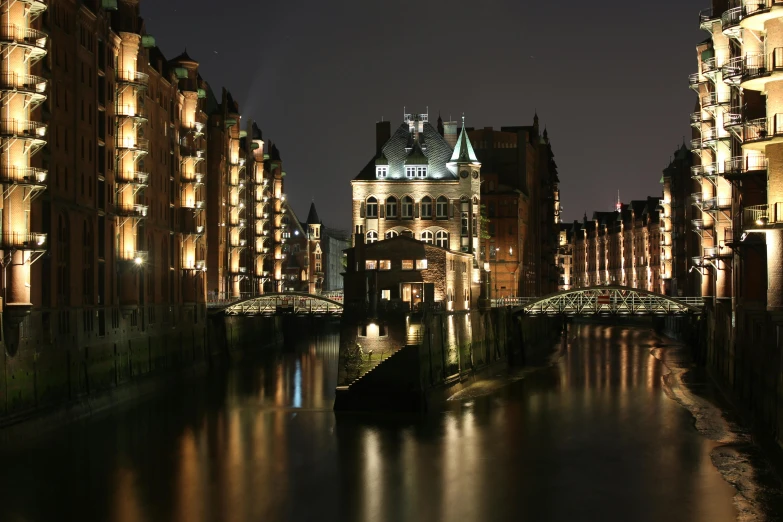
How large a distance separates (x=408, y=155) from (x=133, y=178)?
28282 mm

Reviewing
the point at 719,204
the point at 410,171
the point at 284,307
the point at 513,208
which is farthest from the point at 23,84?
the point at 513,208

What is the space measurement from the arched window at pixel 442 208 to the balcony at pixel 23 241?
43.4 meters

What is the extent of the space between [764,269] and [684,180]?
239ft

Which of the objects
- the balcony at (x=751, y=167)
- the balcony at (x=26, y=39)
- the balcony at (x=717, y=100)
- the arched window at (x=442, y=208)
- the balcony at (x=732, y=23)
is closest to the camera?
the balcony at (x=751, y=167)

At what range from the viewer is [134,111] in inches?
2562

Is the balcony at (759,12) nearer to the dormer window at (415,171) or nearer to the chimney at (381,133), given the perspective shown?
the dormer window at (415,171)

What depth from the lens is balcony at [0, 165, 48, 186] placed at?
151 ft

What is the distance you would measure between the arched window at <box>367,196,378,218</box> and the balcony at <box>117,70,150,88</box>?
2534 centimetres

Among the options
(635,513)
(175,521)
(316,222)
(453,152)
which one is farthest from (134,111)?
(316,222)

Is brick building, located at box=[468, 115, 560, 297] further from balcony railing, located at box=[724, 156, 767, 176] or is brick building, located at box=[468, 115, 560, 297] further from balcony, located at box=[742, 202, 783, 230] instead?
balcony, located at box=[742, 202, 783, 230]

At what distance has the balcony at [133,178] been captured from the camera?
64562 millimetres

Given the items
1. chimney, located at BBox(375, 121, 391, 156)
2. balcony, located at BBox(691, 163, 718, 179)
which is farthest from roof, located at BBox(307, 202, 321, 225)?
balcony, located at BBox(691, 163, 718, 179)

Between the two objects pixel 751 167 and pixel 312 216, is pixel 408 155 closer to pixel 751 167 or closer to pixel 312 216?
pixel 751 167

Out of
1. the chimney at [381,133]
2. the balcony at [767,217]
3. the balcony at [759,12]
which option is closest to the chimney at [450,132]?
the chimney at [381,133]
